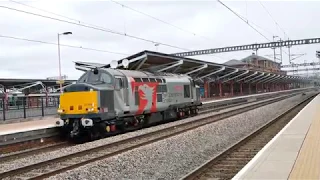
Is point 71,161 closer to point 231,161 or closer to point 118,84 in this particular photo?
point 231,161

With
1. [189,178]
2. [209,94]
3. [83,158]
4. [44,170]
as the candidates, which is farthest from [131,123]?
[209,94]

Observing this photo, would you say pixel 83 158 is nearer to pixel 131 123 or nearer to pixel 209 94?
pixel 131 123

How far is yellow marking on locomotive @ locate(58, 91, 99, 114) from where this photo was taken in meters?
16.5

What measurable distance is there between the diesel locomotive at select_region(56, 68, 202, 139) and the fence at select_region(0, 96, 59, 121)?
28.2 feet

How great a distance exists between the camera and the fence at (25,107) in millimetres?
24719

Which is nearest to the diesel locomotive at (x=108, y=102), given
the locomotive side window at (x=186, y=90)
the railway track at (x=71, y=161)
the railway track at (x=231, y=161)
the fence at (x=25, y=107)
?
the railway track at (x=71, y=161)

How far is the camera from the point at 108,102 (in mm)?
17188

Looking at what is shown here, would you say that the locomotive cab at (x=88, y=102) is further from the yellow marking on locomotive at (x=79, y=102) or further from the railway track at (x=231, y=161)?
the railway track at (x=231, y=161)

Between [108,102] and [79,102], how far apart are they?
1282mm

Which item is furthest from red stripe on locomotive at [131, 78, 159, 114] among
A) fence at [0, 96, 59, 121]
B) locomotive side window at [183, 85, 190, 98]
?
fence at [0, 96, 59, 121]

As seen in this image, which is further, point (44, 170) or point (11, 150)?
point (11, 150)

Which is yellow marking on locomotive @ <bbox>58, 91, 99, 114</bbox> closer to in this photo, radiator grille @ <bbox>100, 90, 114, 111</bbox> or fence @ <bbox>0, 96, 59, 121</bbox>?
radiator grille @ <bbox>100, 90, 114, 111</bbox>

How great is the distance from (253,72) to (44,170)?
57.4m

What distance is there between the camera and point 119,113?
17859 millimetres
